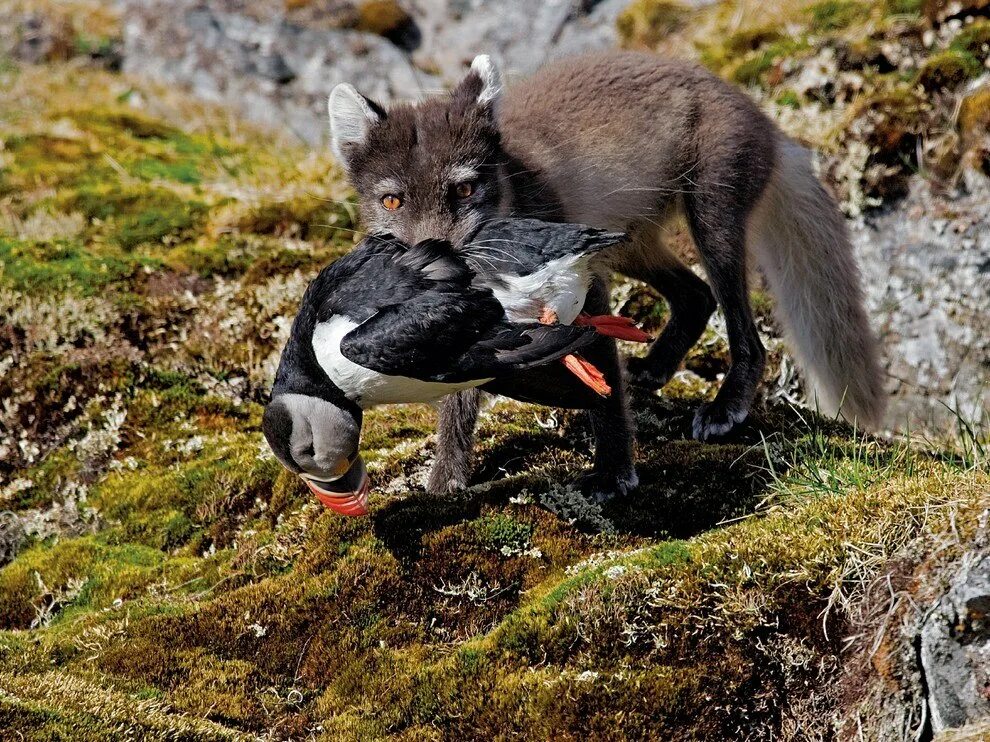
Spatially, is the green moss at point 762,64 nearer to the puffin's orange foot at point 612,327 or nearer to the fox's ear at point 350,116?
the fox's ear at point 350,116

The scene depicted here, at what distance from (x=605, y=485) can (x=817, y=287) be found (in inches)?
79.6

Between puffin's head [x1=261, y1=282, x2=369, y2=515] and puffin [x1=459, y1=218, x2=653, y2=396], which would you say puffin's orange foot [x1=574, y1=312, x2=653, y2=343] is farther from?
puffin's head [x1=261, y1=282, x2=369, y2=515]

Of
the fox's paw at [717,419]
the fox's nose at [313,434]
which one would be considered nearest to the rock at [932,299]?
the fox's paw at [717,419]

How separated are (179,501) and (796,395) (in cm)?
361

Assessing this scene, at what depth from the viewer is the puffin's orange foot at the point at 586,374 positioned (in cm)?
354

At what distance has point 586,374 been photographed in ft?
11.7

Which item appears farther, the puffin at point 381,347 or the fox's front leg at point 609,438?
the fox's front leg at point 609,438

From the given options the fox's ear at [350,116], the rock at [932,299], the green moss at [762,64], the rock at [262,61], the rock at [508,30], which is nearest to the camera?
the fox's ear at [350,116]

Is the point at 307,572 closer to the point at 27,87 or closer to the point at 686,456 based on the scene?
the point at 686,456

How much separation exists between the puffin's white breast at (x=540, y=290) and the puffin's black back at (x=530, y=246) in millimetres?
27

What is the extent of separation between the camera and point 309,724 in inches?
123

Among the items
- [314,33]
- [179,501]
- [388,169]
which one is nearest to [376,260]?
[388,169]

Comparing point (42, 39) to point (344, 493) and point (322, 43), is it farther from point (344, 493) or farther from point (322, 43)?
point (344, 493)

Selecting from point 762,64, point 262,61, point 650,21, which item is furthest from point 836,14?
point 262,61
